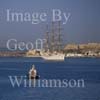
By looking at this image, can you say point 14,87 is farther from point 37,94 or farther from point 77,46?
point 77,46

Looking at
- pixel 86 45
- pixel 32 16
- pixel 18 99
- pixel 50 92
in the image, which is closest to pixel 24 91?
pixel 50 92

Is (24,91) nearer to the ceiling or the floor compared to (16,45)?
nearer to the floor

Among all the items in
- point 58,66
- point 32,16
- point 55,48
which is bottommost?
point 58,66

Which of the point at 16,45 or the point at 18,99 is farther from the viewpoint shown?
the point at 18,99

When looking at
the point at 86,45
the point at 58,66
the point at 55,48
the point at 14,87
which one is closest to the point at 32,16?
the point at 86,45

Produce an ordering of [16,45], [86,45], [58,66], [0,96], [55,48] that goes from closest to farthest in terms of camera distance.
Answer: [16,45] → [86,45] → [0,96] → [55,48] → [58,66]

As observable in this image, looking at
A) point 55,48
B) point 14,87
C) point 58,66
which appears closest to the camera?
point 55,48

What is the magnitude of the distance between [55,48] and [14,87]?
1.71 meters

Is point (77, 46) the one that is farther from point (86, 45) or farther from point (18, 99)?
point (18, 99)

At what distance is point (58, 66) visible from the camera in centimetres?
2356

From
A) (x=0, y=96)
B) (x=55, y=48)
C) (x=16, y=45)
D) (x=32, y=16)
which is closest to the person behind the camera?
(x=32, y=16)

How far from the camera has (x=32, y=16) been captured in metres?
8.56

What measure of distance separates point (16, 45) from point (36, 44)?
0.30 meters

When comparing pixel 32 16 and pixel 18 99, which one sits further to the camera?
pixel 18 99
